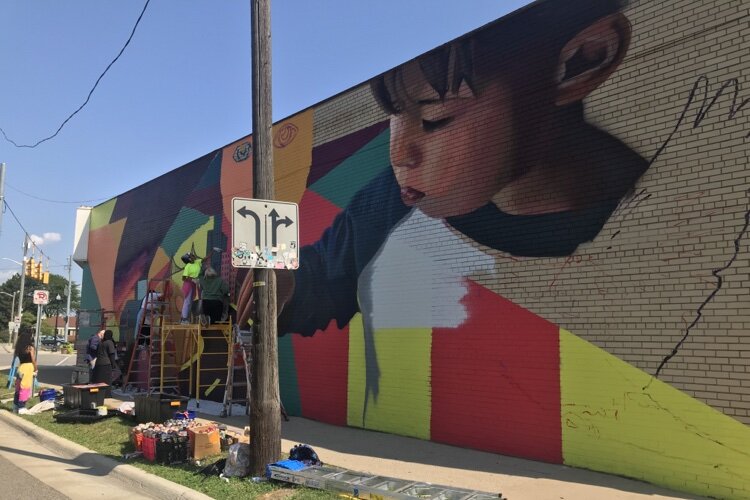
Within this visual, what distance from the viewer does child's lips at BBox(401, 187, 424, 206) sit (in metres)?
9.94

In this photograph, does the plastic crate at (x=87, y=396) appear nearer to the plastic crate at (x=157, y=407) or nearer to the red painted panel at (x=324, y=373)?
the plastic crate at (x=157, y=407)

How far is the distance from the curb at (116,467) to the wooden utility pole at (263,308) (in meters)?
0.84

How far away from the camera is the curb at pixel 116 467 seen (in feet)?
21.2

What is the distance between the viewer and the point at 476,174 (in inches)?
355

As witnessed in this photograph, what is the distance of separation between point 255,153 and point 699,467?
6.06m

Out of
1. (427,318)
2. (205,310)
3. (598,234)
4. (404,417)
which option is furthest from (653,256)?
(205,310)

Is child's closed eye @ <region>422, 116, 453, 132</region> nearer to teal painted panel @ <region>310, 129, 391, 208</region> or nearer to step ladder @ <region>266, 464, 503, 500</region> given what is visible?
teal painted panel @ <region>310, 129, 391, 208</region>

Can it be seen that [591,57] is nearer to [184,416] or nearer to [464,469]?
[464,469]

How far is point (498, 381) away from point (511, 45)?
16.0 ft

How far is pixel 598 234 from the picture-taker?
7.48 meters

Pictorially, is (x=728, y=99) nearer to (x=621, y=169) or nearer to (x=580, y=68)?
(x=621, y=169)

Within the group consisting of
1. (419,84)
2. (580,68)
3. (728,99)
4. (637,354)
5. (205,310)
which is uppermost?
(419,84)

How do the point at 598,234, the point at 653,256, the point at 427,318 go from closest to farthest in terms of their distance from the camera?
the point at 653,256, the point at 598,234, the point at 427,318

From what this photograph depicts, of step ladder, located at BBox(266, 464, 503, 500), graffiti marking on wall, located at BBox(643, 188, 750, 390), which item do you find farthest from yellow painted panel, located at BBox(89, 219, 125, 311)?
graffiti marking on wall, located at BBox(643, 188, 750, 390)
